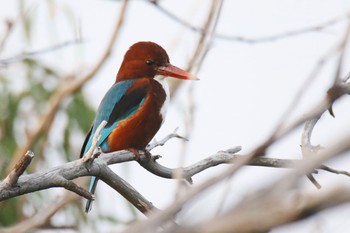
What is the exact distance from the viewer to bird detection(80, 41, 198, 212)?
3.38 metres

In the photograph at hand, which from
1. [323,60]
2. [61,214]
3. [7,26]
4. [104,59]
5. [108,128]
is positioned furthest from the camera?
[61,214]

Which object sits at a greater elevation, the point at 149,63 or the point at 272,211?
the point at 272,211

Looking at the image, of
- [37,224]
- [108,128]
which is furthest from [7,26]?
[37,224]

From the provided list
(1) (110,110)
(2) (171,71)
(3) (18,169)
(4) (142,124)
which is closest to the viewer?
(3) (18,169)

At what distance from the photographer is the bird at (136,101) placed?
3383 mm

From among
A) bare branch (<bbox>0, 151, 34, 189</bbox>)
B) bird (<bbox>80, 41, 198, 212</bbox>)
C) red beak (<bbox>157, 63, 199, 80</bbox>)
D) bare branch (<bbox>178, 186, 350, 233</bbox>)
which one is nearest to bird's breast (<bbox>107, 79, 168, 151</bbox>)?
bird (<bbox>80, 41, 198, 212</bbox>)

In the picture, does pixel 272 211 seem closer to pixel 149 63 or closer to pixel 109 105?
pixel 109 105

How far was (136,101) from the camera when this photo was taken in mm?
3520

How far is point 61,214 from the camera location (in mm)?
5422

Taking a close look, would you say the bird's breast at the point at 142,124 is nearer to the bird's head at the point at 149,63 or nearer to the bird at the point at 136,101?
the bird at the point at 136,101

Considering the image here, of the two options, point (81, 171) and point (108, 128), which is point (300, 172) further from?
point (108, 128)

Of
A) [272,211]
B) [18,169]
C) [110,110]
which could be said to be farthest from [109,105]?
[272,211]

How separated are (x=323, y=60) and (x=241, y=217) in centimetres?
40

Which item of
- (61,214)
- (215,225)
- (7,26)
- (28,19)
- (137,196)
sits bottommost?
(61,214)
